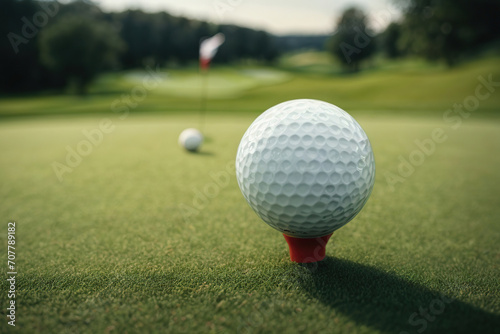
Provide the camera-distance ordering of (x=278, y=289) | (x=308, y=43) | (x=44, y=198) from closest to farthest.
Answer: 1. (x=278, y=289)
2. (x=44, y=198)
3. (x=308, y=43)

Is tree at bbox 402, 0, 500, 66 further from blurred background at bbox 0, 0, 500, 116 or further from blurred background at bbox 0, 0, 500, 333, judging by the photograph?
blurred background at bbox 0, 0, 500, 333

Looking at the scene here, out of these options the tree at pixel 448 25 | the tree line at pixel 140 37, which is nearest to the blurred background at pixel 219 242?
the tree line at pixel 140 37

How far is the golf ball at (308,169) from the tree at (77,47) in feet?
106

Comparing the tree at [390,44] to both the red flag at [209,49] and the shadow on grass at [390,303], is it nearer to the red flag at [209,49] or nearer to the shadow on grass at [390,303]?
the red flag at [209,49]

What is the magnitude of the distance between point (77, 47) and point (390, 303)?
3335 centimetres

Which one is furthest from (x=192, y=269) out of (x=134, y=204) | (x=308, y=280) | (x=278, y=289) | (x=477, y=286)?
(x=477, y=286)

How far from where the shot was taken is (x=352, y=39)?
122 ft

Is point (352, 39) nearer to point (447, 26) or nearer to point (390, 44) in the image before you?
point (447, 26)

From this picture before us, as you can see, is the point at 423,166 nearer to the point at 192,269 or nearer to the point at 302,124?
the point at 302,124

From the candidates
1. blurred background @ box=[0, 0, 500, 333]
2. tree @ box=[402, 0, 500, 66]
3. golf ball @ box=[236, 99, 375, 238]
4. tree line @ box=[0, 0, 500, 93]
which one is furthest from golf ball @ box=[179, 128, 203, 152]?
tree @ box=[402, 0, 500, 66]

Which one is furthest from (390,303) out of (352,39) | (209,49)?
(352,39)

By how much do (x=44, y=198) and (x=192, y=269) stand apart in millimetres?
2468

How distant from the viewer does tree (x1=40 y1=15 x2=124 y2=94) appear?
28.6m

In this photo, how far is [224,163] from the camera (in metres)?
5.18
